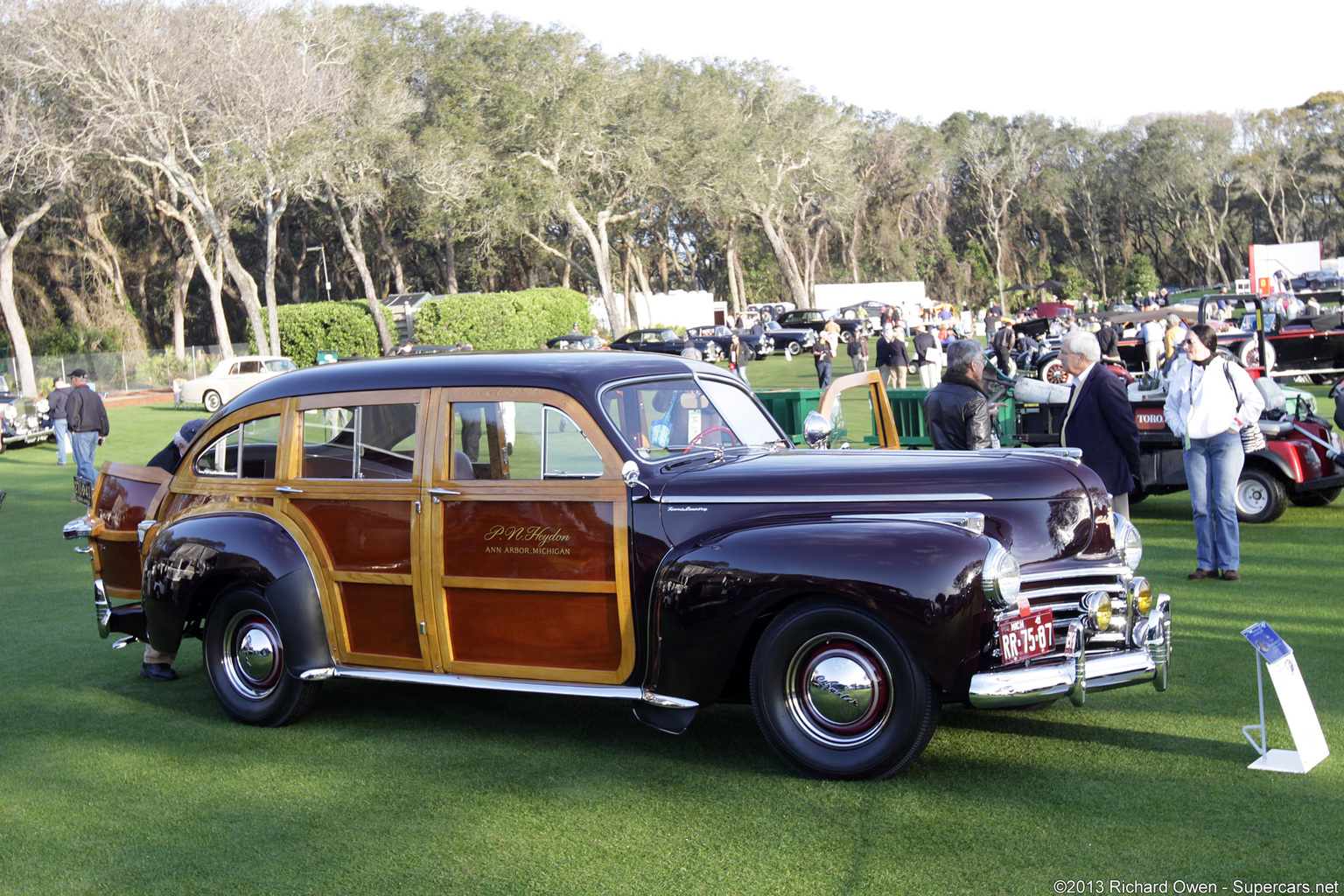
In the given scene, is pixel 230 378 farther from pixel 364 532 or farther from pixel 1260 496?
pixel 364 532

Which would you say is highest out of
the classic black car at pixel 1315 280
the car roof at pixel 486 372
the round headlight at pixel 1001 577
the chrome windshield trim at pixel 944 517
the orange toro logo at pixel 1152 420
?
the classic black car at pixel 1315 280

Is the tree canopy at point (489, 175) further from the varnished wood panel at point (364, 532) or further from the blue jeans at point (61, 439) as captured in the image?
the varnished wood panel at point (364, 532)

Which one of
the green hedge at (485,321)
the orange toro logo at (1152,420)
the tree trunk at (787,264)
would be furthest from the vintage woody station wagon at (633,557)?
the tree trunk at (787,264)

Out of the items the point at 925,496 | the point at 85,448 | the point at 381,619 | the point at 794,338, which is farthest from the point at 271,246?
the point at 925,496

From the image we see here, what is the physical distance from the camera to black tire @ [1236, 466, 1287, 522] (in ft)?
35.0

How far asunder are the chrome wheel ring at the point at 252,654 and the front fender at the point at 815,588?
7.24 ft

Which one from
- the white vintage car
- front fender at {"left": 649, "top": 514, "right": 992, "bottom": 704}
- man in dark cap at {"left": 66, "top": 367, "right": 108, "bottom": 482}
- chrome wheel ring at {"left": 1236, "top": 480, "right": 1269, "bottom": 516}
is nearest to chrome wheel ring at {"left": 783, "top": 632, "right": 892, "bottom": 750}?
front fender at {"left": 649, "top": 514, "right": 992, "bottom": 704}

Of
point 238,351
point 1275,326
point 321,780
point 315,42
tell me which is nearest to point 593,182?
point 315,42

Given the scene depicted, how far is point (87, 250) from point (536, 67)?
810 inches

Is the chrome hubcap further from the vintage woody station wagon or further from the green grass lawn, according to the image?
the vintage woody station wagon

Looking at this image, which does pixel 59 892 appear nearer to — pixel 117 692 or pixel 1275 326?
pixel 117 692

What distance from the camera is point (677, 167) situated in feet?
165

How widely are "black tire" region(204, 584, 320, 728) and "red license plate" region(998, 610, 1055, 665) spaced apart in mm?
3501

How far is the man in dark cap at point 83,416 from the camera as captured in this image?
17344 millimetres
